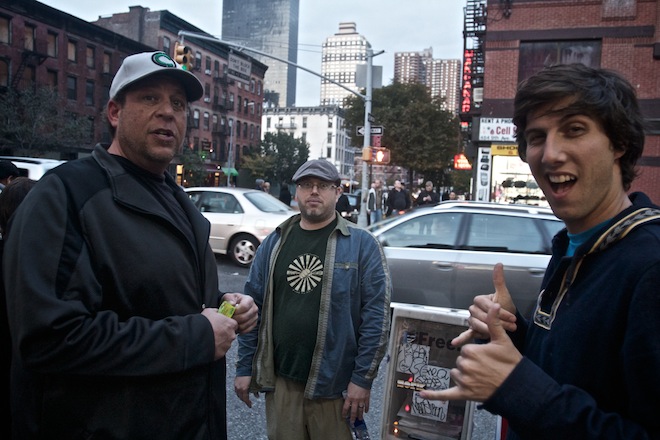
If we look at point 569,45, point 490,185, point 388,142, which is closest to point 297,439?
point 490,185

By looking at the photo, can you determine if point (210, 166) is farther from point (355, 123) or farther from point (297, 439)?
point (297, 439)

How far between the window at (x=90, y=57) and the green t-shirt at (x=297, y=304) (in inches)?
1599

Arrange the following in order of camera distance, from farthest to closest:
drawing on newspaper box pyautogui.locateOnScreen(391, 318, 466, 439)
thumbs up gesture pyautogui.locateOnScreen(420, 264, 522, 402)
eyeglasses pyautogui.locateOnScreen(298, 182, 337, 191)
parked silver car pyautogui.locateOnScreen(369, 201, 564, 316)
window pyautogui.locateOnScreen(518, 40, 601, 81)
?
1. window pyautogui.locateOnScreen(518, 40, 601, 81)
2. parked silver car pyautogui.locateOnScreen(369, 201, 564, 316)
3. eyeglasses pyautogui.locateOnScreen(298, 182, 337, 191)
4. drawing on newspaper box pyautogui.locateOnScreen(391, 318, 466, 439)
5. thumbs up gesture pyautogui.locateOnScreen(420, 264, 522, 402)

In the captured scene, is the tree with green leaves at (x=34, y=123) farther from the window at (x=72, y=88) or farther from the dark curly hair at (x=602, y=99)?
the dark curly hair at (x=602, y=99)

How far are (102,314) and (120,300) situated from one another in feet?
0.32

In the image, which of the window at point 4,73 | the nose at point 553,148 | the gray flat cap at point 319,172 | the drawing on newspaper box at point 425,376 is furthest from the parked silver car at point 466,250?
the window at point 4,73

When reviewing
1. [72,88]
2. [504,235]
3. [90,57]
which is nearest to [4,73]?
[72,88]

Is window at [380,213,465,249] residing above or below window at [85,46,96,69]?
below

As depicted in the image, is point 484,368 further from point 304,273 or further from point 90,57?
point 90,57

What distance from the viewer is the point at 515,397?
A: 122cm

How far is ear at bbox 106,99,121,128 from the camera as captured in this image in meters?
1.94

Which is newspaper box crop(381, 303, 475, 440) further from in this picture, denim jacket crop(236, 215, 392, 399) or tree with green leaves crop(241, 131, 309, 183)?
tree with green leaves crop(241, 131, 309, 183)

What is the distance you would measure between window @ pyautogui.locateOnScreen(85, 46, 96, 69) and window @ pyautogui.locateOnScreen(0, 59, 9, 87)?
6452 millimetres

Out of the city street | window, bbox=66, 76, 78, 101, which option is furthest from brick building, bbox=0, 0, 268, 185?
the city street
